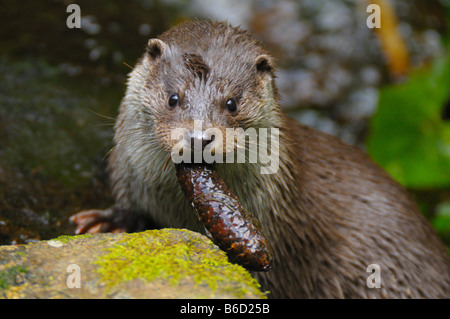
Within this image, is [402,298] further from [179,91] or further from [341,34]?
[341,34]

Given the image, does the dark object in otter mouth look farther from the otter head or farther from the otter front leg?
the otter front leg

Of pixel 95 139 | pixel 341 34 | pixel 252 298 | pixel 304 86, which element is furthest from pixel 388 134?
pixel 252 298

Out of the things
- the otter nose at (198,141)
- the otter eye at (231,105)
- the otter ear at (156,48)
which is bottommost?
the otter nose at (198,141)

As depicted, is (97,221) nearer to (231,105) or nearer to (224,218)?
(231,105)

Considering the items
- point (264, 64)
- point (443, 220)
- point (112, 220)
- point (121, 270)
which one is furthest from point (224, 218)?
point (443, 220)

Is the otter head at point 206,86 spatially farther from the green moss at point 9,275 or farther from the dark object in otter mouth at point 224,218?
the green moss at point 9,275

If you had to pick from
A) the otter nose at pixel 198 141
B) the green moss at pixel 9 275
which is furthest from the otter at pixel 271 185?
the green moss at pixel 9 275
